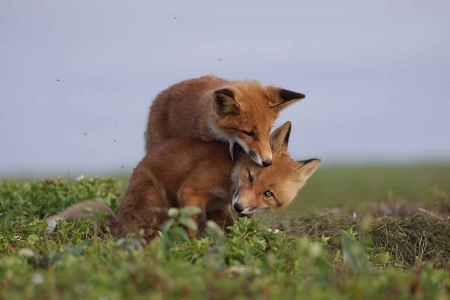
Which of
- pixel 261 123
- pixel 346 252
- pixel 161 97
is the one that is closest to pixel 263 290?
pixel 346 252

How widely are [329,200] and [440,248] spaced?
22.4 ft

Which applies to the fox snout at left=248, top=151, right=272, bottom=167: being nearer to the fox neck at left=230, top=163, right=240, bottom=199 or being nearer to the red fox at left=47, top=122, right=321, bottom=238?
the red fox at left=47, top=122, right=321, bottom=238

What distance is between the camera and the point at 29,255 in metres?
4.62

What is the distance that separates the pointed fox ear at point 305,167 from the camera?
6.79 meters

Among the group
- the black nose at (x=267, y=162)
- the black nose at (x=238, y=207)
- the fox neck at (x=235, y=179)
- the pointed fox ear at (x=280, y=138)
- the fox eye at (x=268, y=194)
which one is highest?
the pointed fox ear at (x=280, y=138)

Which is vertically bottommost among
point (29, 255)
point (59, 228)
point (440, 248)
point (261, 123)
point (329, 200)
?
point (329, 200)

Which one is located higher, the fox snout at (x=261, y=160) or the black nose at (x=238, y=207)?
the fox snout at (x=261, y=160)

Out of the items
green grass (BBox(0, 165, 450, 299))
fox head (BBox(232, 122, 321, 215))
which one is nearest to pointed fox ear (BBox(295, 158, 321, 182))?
fox head (BBox(232, 122, 321, 215))

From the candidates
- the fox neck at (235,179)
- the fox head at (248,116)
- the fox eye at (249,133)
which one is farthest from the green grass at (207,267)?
the fox eye at (249,133)

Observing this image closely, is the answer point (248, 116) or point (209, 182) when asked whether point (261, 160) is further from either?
point (248, 116)

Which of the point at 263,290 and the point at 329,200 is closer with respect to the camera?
the point at 263,290

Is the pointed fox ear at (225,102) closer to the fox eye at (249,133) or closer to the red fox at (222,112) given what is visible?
the red fox at (222,112)

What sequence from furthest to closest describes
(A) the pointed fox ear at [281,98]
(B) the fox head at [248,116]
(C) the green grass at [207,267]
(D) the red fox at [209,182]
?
1. (A) the pointed fox ear at [281,98]
2. (B) the fox head at [248,116]
3. (D) the red fox at [209,182]
4. (C) the green grass at [207,267]

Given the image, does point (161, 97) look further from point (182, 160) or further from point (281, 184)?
point (281, 184)
